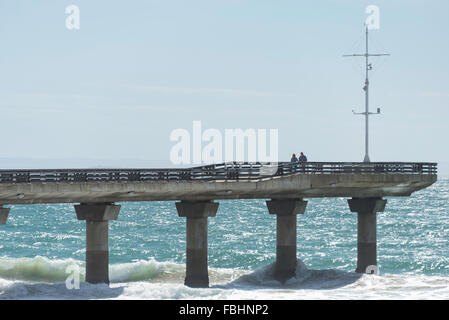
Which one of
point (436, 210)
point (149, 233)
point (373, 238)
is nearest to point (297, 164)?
point (373, 238)

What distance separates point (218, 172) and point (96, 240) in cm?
706

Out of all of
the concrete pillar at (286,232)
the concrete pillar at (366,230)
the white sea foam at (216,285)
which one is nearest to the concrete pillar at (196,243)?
the white sea foam at (216,285)

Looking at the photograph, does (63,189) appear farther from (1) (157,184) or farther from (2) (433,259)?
(2) (433,259)

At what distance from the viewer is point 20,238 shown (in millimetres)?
103938

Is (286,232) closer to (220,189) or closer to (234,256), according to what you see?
(220,189)

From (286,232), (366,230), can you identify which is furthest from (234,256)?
(286,232)

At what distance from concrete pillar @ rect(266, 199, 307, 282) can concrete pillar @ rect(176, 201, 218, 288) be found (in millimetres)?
5891

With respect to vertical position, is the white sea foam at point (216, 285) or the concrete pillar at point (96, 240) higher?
the concrete pillar at point (96, 240)

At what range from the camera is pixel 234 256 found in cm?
8925

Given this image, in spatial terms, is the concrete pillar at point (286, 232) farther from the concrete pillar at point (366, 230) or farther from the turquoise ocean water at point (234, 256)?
the concrete pillar at point (366, 230)

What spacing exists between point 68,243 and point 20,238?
6138mm

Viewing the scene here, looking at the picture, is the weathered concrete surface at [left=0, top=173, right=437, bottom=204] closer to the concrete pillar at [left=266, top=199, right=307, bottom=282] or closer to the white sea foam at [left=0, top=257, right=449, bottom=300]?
the concrete pillar at [left=266, top=199, right=307, bottom=282]

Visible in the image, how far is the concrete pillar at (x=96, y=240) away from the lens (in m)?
53.7

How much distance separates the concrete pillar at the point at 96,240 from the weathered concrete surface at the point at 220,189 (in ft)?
2.10
